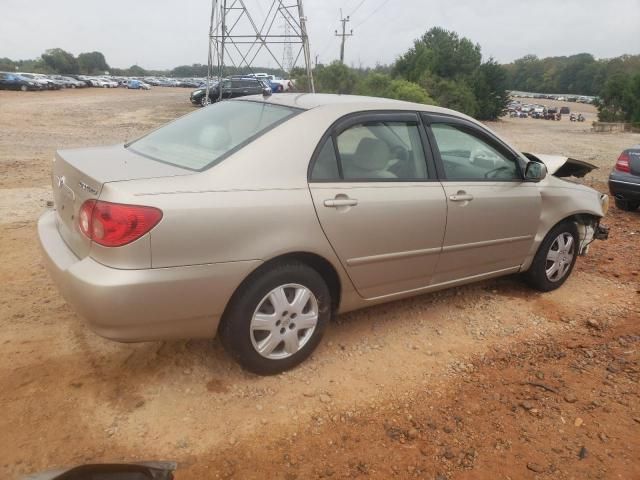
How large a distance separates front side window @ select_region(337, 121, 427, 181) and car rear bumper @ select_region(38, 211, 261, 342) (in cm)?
94

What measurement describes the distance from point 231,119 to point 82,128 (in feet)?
56.6

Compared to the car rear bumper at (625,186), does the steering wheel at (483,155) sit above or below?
above

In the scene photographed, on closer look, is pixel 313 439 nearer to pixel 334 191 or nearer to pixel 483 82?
pixel 334 191

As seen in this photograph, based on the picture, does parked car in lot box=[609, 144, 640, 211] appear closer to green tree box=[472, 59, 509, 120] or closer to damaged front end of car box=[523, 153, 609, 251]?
damaged front end of car box=[523, 153, 609, 251]

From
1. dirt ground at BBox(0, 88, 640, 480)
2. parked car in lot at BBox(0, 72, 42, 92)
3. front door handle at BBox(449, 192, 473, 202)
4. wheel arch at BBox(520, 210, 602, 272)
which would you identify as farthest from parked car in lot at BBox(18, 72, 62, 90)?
front door handle at BBox(449, 192, 473, 202)

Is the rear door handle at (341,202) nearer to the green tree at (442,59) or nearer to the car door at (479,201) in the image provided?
the car door at (479,201)

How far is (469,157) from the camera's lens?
3.93 meters

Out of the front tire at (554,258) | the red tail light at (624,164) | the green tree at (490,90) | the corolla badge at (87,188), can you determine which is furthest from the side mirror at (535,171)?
the green tree at (490,90)

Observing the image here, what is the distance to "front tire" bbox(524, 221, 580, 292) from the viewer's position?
444 centimetres

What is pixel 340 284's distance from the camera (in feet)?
10.5

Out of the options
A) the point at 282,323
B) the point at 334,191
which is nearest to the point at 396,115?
the point at 334,191

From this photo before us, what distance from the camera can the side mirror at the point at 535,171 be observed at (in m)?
4.00

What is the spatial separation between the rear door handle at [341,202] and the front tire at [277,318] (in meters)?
0.38

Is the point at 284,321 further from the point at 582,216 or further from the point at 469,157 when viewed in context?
the point at 582,216
